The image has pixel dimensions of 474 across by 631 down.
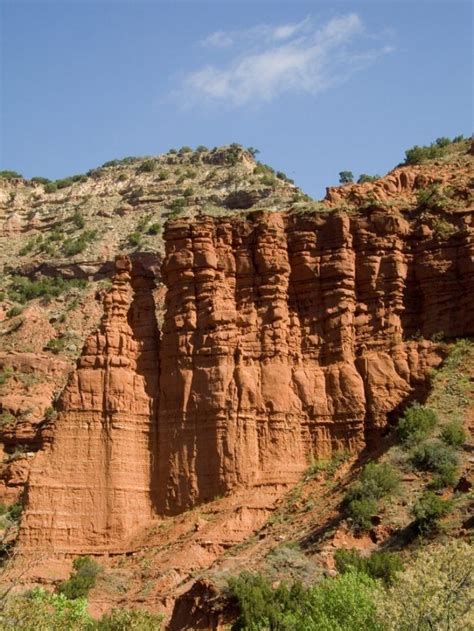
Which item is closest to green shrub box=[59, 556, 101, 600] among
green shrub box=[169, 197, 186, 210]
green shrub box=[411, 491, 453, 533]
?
green shrub box=[411, 491, 453, 533]

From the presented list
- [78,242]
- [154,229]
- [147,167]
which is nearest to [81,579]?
[154,229]

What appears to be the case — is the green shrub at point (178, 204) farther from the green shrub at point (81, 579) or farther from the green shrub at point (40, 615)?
the green shrub at point (40, 615)

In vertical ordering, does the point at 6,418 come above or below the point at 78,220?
below

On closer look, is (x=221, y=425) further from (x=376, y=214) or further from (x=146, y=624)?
(x=146, y=624)

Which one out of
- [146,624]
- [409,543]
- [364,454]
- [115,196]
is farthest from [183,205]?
[146,624]

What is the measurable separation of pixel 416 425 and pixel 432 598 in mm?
18686

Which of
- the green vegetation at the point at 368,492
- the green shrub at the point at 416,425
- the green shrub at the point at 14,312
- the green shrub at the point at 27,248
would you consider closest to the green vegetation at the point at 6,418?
the green shrub at the point at 14,312

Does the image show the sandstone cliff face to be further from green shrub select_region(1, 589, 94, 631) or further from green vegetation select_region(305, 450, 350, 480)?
green shrub select_region(1, 589, 94, 631)

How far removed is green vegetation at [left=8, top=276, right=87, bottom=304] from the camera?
305 feet

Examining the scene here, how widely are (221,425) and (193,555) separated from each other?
22.0 ft

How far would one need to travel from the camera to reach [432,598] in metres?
26.4

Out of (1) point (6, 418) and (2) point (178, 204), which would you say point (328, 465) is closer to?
(1) point (6, 418)

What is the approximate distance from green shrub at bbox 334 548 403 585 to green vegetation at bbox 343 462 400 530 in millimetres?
2786

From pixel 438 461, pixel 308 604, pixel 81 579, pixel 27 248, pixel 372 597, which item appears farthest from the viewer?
pixel 27 248
